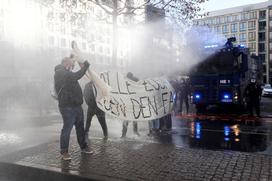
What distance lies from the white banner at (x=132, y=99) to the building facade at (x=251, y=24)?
88.3 meters

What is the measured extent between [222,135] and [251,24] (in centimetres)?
9562

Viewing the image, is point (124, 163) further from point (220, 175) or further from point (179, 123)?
point (179, 123)

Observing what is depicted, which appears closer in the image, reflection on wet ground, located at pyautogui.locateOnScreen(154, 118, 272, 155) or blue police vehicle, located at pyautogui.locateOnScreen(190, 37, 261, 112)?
reflection on wet ground, located at pyautogui.locateOnScreen(154, 118, 272, 155)

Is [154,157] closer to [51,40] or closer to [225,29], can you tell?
[51,40]

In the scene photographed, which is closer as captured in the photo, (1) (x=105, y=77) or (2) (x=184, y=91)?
(1) (x=105, y=77)

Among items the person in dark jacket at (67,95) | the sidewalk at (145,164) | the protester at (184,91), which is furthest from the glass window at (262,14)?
the person in dark jacket at (67,95)

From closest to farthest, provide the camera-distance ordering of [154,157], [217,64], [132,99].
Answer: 1. [154,157]
2. [132,99]
3. [217,64]

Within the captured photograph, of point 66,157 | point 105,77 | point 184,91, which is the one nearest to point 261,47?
point 184,91

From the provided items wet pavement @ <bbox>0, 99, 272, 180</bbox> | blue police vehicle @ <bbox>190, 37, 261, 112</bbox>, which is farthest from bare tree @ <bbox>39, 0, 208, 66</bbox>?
wet pavement @ <bbox>0, 99, 272, 180</bbox>

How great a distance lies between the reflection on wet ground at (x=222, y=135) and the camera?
7736 mm

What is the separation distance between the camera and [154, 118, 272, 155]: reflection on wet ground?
7.74m

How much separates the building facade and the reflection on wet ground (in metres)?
84.7

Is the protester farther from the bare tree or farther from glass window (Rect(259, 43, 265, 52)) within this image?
glass window (Rect(259, 43, 265, 52))

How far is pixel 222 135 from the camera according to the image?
9352 mm
